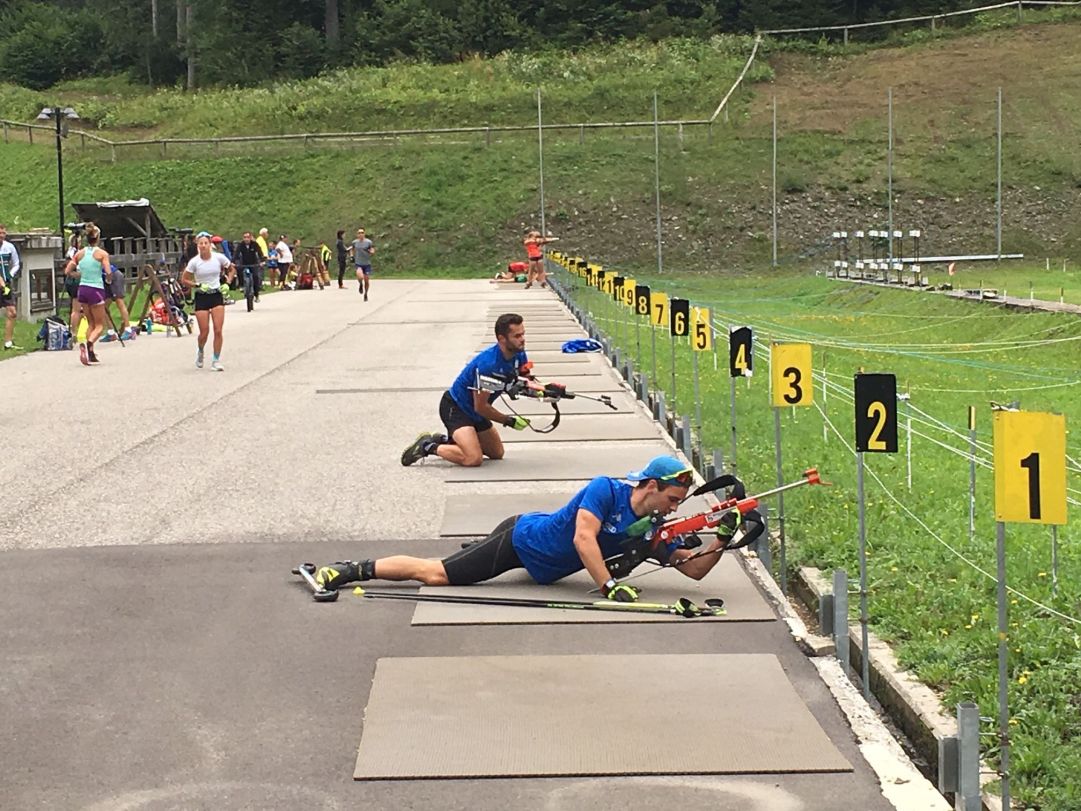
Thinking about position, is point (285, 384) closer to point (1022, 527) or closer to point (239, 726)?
point (1022, 527)

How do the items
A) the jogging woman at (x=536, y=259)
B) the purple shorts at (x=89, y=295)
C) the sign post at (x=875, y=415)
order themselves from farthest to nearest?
the jogging woman at (x=536, y=259) < the purple shorts at (x=89, y=295) < the sign post at (x=875, y=415)

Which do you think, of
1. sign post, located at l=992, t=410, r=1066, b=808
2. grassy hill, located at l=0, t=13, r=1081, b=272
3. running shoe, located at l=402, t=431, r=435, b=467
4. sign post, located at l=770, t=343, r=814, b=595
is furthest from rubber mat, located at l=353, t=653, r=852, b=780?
grassy hill, located at l=0, t=13, r=1081, b=272

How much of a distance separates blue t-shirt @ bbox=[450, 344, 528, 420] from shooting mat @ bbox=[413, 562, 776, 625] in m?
3.49

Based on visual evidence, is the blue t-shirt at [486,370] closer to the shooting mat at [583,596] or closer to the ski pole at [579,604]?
the shooting mat at [583,596]

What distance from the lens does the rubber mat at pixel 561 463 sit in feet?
40.8

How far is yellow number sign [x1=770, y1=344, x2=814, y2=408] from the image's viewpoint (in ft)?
31.5

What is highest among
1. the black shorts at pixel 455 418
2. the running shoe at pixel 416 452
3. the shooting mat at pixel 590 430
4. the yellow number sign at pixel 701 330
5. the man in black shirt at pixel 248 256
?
the man in black shirt at pixel 248 256

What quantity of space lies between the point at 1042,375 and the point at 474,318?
1459cm

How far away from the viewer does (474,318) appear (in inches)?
1258

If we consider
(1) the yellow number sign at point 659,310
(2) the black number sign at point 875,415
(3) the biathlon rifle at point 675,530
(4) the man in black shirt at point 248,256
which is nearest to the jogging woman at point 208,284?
Answer: (1) the yellow number sign at point 659,310

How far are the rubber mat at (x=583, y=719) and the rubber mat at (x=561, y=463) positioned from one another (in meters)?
5.23

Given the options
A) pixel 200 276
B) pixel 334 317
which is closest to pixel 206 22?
pixel 334 317

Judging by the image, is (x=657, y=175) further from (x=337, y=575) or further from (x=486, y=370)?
(x=337, y=575)

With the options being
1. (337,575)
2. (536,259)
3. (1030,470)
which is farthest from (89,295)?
(536,259)
